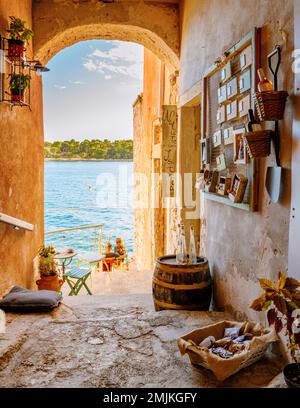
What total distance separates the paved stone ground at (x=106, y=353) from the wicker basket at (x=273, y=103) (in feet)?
3.70

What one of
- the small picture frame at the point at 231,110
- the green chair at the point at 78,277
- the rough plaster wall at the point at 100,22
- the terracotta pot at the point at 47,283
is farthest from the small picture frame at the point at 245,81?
the green chair at the point at 78,277

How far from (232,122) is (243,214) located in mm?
652

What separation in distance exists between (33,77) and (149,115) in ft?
10.3

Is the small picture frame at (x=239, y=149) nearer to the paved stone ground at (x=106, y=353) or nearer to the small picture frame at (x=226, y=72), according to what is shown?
the small picture frame at (x=226, y=72)

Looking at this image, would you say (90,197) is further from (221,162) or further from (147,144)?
(221,162)

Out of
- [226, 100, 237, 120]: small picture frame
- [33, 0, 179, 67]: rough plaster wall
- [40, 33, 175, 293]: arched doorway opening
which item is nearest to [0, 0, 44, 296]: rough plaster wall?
[33, 0, 179, 67]: rough plaster wall

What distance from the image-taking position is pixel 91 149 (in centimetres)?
2334

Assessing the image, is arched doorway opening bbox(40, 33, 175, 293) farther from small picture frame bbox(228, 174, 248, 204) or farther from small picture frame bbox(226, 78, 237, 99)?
small picture frame bbox(228, 174, 248, 204)

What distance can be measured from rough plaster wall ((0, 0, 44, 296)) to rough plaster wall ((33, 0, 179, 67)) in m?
0.22

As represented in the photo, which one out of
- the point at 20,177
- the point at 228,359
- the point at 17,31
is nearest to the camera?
the point at 228,359

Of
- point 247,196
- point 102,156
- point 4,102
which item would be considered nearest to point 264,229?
point 247,196

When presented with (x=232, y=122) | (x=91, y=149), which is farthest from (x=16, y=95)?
(x=91, y=149)
